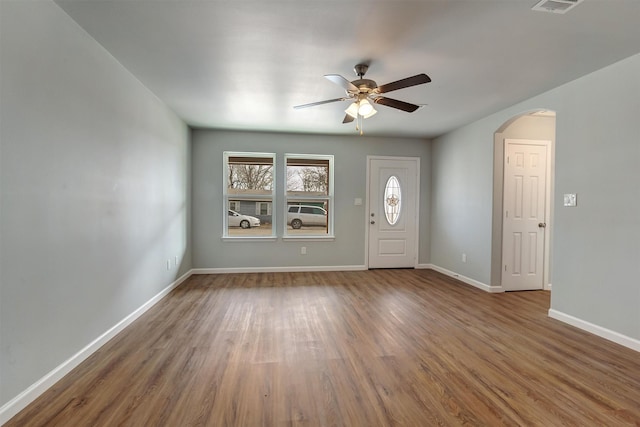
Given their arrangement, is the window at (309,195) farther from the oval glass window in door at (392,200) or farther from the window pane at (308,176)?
the oval glass window in door at (392,200)

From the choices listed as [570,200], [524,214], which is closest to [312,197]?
[524,214]

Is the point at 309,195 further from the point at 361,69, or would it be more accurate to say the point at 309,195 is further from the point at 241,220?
the point at 361,69

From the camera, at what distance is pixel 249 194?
207 inches

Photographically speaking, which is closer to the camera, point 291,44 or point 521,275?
point 291,44

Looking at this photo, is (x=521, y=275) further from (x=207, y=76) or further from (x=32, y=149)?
(x=32, y=149)

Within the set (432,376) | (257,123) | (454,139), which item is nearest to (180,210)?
(257,123)

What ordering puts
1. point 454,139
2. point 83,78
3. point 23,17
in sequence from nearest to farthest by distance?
point 23,17
point 83,78
point 454,139

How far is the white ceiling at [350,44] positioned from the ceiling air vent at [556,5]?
5cm

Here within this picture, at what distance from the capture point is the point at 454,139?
5008mm

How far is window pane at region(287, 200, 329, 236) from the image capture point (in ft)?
17.7

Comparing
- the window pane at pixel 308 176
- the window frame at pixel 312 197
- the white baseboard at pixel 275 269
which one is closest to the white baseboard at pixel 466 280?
the white baseboard at pixel 275 269

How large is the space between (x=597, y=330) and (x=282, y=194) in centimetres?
438

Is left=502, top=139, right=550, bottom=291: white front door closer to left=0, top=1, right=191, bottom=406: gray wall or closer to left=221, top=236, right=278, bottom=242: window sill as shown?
left=221, top=236, right=278, bottom=242: window sill

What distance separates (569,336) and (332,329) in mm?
2184
